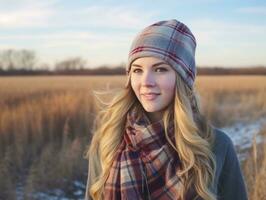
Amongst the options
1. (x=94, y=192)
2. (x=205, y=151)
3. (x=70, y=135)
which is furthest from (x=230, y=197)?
(x=70, y=135)

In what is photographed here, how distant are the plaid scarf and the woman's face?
136 mm

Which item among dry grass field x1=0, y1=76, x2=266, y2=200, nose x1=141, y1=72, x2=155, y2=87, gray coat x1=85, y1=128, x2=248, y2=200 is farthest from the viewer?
dry grass field x1=0, y1=76, x2=266, y2=200

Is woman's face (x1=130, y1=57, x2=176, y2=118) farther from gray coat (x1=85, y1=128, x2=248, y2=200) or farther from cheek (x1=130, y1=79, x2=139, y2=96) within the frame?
gray coat (x1=85, y1=128, x2=248, y2=200)

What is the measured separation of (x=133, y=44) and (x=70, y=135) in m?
5.75

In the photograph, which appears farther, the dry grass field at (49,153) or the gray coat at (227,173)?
the dry grass field at (49,153)

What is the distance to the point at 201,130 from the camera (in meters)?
1.99

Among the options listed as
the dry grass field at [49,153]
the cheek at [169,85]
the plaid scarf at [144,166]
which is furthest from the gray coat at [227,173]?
the dry grass field at [49,153]

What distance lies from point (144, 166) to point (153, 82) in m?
0.38

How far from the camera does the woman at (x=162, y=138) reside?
73.5 inches

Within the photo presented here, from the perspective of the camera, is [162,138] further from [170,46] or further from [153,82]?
[170,46]

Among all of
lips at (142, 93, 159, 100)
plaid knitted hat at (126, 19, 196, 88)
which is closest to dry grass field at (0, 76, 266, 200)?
plaid knitted hat at (126, 19, 196, 88)

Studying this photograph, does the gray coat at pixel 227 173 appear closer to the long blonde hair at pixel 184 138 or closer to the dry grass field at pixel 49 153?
the long blonde hair at pixel 184 138

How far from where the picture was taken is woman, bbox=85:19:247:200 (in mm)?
1867

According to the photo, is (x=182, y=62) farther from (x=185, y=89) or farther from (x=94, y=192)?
(x=94, y=192)
